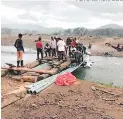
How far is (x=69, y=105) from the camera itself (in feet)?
32.8

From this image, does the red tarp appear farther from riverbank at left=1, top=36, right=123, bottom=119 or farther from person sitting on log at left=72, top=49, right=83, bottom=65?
person sitting on log at left=72, top=49, right=83, bottom=65

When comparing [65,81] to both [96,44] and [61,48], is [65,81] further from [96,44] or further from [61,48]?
[96,44]

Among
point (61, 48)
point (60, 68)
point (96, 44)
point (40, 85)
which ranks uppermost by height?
point (61, 48)

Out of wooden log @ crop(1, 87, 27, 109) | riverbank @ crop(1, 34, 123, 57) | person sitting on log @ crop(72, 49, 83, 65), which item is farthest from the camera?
riverbank @ crop(1, 34, 123, 57)

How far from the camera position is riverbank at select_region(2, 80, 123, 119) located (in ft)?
30.3

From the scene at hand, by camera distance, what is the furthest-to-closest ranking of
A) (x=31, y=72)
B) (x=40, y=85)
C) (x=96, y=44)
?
(x=96, y=44) < (x=31, y=72) < (x=40, y=85)

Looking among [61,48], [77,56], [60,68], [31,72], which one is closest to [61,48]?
[61,48]

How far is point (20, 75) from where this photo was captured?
13977 millimetres

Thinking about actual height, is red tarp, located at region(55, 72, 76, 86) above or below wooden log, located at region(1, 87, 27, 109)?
above

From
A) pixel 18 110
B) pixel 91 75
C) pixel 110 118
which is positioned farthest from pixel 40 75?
pixel 91 75

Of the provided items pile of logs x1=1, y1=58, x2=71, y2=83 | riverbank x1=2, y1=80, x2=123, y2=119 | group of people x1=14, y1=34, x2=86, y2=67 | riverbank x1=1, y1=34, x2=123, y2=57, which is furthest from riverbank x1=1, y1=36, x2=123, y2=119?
riverbank x1=1, y1=34, x2=123, y2=57

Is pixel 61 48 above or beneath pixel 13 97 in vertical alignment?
above

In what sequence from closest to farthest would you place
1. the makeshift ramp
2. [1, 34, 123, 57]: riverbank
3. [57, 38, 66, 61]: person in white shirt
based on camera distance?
the makeshift ramp, [57, 38, 66, 61]: person in white shirt, [1, 34, 123, 57]: riverbank

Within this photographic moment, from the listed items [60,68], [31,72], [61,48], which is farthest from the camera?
[61,48]
